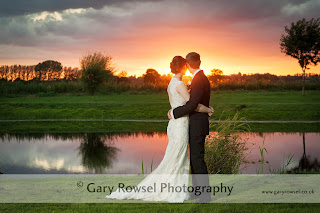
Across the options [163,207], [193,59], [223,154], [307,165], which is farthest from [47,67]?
[163,207]

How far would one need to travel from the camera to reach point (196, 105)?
518 cm

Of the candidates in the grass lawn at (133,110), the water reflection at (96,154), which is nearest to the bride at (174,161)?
the water reflection at (96,154)

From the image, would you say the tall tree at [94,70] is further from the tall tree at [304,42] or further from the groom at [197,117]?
the groom at [197,117]

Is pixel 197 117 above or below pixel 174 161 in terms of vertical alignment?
above

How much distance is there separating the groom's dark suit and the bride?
176 mm

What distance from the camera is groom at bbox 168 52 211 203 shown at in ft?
17.0

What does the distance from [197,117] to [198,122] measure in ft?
0.25

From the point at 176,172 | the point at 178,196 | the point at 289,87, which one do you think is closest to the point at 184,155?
the point at 176,172

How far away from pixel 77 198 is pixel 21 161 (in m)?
6.88

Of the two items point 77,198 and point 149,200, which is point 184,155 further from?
point 77,198

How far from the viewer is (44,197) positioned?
5809mm

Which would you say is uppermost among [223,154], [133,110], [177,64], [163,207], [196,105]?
[177,64]

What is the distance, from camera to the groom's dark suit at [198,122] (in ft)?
17.0

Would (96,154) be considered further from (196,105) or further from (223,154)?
(196,105)
